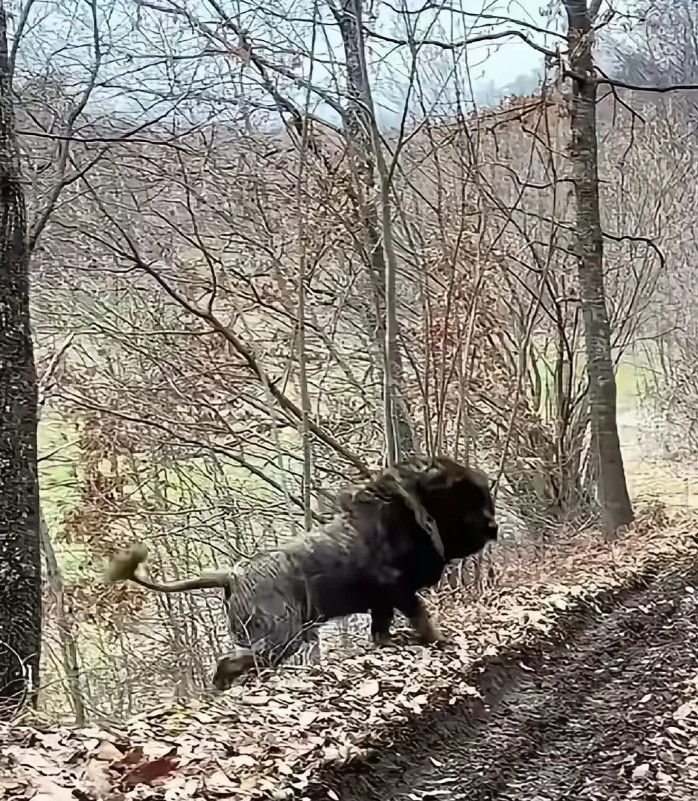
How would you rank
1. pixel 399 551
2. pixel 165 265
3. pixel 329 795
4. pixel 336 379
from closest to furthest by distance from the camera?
pixel 329 795 → pixel 399 551 → pixel 165 265 → pixel 336 379

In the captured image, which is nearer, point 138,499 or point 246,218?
point 246,218

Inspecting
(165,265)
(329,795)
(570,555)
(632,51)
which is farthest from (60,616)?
(632,51)

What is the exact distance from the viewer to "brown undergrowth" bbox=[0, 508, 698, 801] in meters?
3.40

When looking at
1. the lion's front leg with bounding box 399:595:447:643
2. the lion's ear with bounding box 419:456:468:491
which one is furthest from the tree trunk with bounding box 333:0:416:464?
the lion's front leg with bounding box 399:595:447:643

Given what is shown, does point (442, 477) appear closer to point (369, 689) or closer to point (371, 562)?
point (371, 562)

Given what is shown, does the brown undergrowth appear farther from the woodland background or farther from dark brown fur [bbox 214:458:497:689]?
the woodland background

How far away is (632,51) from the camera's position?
10.3 m

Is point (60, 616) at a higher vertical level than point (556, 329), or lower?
lower

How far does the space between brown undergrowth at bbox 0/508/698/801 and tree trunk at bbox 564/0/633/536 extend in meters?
2.80

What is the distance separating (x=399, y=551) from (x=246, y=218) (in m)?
4.17

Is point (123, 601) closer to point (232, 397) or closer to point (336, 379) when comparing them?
point (232, 397)

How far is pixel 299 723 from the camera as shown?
4078 millimetres

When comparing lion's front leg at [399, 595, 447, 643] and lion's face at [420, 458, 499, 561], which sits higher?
lion's face at [420, 458, 499, 561]

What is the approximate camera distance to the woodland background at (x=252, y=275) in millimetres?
7469
